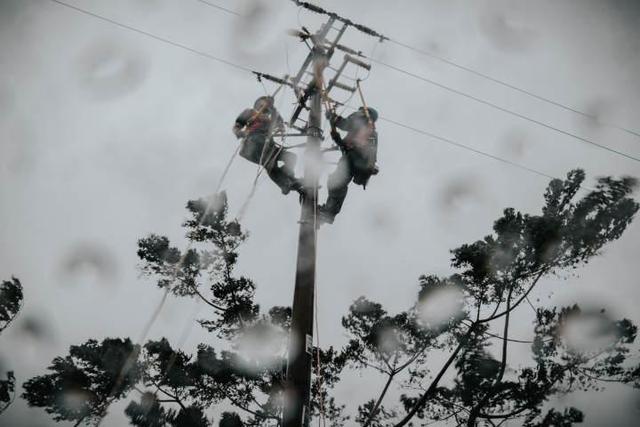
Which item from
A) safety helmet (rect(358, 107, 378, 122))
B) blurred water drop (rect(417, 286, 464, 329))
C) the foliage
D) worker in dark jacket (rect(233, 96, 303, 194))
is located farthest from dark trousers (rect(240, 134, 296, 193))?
the foliage

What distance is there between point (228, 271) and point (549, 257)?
26.2 ft

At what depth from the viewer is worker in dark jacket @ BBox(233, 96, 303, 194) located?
442 centimetres

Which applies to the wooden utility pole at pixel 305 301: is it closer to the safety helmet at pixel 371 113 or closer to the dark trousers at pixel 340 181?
the dark trousers at pixel 340 181

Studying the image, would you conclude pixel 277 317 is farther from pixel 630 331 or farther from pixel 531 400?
pixel 630 331

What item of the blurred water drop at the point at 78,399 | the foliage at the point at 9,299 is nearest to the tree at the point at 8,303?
the foliage at the point at 9,299

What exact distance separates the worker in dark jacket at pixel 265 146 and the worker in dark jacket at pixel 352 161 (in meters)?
0.42

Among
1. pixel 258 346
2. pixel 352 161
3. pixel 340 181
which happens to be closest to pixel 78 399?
pixel 258 346

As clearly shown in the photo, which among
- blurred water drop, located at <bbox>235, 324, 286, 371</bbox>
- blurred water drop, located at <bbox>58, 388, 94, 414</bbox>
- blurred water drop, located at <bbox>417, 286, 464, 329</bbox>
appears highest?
blurred water drop, located at <bbox>417, 286, 464, 329</bbox>

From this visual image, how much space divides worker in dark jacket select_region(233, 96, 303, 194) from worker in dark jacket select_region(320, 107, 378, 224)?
16.5 inches

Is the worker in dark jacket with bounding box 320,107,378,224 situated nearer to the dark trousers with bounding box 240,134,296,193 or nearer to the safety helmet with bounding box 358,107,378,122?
the safety helmet with bounding box 358,107,378,122

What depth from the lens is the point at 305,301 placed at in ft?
11.2

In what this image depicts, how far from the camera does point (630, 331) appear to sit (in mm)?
9406

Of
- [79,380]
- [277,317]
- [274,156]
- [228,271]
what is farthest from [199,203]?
[274,156]

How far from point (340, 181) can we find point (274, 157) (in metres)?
0.82
